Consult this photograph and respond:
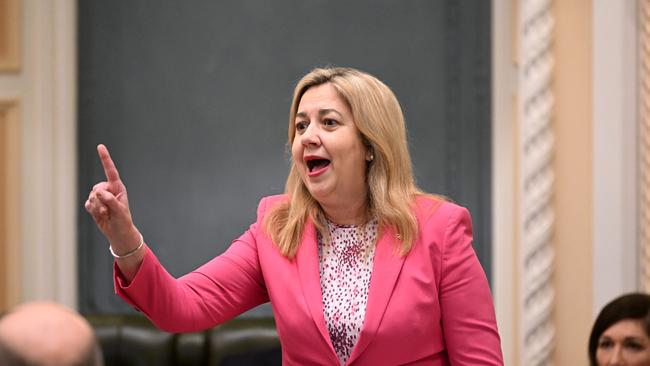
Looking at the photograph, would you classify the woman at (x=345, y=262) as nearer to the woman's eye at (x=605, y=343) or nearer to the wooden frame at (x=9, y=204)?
the woman's eye at (x=605, y=343)

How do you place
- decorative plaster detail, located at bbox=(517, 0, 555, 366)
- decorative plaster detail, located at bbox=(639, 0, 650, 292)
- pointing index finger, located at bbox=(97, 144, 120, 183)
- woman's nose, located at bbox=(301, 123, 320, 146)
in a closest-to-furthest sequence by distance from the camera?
pointing index finger, located at bbox=(97, 144, 120, 183) → woman's nose, located at bbox=(301, 123, 320, 146) → decorative plaster detail, located at bbox=(639, 0, 650, 292) → decorative plaster detail, located at bbox=(517, 0, 555, 366)

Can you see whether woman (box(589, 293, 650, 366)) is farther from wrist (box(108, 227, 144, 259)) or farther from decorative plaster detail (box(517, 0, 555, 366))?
wrist (box(108, 227, 144, 259))

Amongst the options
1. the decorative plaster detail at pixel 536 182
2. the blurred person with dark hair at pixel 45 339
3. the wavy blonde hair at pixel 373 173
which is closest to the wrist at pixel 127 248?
the wavy blonde hair at pixel 373 173

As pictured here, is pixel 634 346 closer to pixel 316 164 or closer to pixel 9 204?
pixel 316 164

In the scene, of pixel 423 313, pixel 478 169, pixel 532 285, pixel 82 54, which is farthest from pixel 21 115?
pixel 423 313

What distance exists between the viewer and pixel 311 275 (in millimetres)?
2375

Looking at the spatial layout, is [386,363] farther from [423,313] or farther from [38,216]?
[38,216]

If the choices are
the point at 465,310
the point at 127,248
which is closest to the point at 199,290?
the point at 127,248

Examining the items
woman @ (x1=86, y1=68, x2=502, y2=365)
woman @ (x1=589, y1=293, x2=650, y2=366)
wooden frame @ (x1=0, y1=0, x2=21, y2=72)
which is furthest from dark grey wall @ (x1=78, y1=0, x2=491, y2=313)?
woman @ (x1=86, y1=68, x2=502, y2=365)

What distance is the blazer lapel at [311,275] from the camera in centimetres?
230

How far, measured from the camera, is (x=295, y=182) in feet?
8.39

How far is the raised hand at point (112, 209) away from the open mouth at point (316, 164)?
454 mm

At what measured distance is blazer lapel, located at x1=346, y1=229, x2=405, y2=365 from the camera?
2.28 m

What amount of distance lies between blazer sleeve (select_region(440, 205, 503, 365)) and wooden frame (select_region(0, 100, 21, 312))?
2.49 meters
